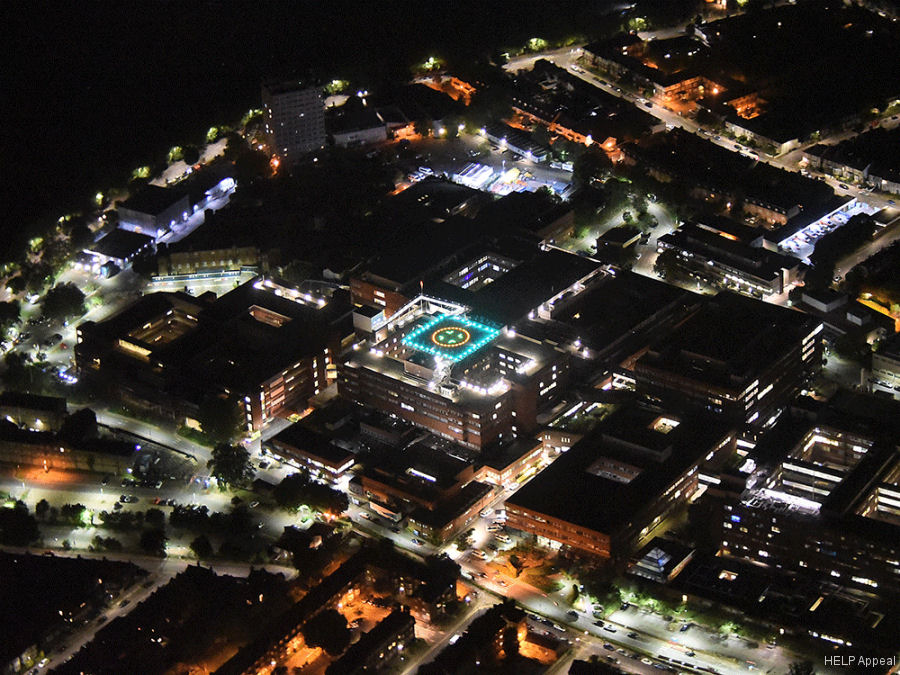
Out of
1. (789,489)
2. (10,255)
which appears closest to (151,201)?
(10,255)

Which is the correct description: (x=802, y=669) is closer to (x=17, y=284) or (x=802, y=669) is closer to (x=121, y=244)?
(x=121, y=244)

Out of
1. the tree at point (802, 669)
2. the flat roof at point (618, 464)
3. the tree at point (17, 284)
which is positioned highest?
the flat roof at point (618, 464)

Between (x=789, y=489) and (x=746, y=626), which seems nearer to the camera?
(x=746, y=626)

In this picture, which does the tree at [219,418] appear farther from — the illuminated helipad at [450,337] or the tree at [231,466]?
the illuminated helipad at [450,337]

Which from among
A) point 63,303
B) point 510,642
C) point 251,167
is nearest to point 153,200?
point 251,167

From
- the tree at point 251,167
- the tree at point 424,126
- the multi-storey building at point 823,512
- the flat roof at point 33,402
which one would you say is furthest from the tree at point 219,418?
the tree at point 424,126

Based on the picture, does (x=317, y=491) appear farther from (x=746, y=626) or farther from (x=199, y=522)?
(x=746, y=626)

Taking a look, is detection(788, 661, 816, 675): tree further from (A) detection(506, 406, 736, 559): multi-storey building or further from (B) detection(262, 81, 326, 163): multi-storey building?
(B) detection(262, 81, 326, 163): multi-storey building
